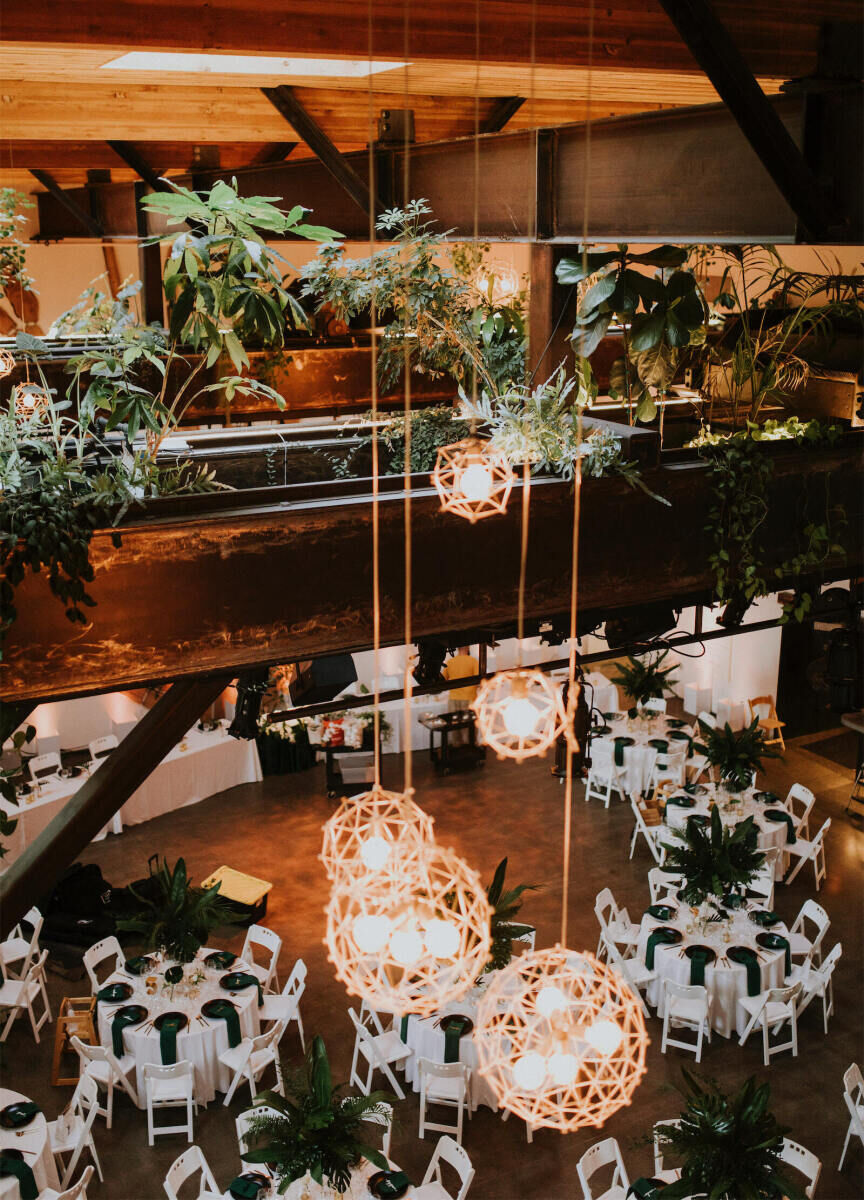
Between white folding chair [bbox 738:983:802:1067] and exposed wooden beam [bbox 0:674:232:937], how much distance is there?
4565 millimetres

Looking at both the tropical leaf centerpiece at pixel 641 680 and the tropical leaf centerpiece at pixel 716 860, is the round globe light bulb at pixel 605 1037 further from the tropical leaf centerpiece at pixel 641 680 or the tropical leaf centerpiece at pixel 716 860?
the tropical leaf centerpiece at pixel 641 680

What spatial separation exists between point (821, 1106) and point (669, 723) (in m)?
4.38

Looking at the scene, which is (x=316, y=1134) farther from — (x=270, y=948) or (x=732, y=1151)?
(x=270, y=948)

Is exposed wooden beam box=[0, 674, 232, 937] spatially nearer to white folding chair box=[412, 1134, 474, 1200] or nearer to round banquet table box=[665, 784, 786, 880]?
white folding chair box=[412, 1134, 474, 1200]

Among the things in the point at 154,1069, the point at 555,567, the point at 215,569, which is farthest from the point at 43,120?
the point at 154,1069

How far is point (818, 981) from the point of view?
735cm

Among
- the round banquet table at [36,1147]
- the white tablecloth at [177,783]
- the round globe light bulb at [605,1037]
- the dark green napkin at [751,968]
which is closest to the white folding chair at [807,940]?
the dark green napkin at [751,968]

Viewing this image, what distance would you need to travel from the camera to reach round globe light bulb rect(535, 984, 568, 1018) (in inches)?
107

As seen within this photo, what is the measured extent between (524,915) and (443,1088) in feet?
7.41

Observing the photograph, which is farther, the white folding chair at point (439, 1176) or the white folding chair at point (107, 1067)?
the white folding chair at point (107, 1067)

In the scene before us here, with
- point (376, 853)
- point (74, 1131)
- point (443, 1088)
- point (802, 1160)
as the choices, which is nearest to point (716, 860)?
point (802, 1160)

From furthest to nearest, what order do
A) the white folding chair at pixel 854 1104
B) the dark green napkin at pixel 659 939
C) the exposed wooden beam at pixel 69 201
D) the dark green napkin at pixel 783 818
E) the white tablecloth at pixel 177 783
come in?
1. the white tablecloth at pixel 177 783
2. the dark green napkin at pixel 783 818
3. the exposed wooden beam at pixel 69 201
4. the dark green napkin at pixel 659 939
5. the white folding chair at pixel 854 1104

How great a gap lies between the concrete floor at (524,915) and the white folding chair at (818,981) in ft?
0.65

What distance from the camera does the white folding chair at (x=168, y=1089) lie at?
6.42 metres
